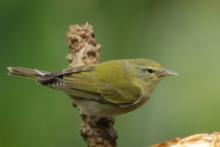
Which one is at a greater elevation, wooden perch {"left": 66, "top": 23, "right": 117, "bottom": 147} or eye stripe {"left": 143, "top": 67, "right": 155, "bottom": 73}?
eye stripe {"left": 143, "top": 67, "right": 155, "bottom": 73}

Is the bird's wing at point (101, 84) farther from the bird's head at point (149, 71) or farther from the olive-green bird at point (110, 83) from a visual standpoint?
the bird's head at point (149, 71)

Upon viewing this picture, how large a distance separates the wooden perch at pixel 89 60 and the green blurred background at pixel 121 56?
0.07m

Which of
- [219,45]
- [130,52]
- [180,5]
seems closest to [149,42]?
[130,52]

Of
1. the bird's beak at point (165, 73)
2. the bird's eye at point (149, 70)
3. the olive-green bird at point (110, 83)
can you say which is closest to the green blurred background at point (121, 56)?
the bird's beak at point (165, 73)

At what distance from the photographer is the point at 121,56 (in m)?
3.15

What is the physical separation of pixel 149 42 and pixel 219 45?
590mm

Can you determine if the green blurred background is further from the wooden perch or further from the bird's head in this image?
the bird's head

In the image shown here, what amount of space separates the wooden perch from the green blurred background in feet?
0.24

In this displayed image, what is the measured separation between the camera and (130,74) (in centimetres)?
412

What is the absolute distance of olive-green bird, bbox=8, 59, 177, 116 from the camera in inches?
144

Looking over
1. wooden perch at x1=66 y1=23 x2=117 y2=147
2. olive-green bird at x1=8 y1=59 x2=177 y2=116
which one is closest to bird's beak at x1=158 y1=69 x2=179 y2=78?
olive-green bird at x1=8 y1=59 x2=177 y2=116

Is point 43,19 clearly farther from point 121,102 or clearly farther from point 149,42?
point 121,102

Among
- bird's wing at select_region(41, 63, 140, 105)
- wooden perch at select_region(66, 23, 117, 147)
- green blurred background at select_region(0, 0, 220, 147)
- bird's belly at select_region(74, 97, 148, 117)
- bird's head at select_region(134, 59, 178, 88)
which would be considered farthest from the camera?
bird's head at select_region(134, 59, 178, 88)

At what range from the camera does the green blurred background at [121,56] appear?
8.53 ft
